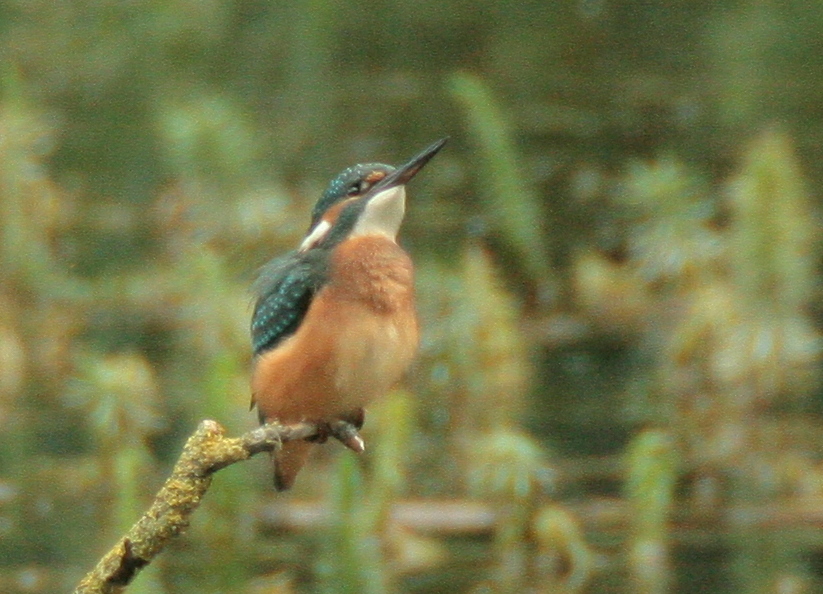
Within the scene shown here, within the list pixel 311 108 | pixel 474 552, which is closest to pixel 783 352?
pixel 474 552

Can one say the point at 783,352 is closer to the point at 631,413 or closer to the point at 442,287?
the point at 631,413

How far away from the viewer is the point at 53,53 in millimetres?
8875

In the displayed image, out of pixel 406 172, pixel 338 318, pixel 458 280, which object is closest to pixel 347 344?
pixel 338 318

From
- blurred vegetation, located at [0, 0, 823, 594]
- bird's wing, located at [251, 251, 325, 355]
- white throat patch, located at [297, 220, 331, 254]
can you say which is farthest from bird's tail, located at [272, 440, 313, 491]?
blurred vegetation, located at [0, 0, 823, 594]

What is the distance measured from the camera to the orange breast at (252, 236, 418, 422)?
10.1 ft

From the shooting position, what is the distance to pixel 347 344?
307cm

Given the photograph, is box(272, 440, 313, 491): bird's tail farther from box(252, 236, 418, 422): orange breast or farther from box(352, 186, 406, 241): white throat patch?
box(352, 186, 406, 241): white throat patch

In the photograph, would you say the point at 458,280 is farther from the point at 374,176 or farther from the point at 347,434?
the point at 347,434

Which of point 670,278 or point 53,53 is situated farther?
point 53,53

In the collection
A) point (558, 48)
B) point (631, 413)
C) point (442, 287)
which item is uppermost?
point (558, 48)

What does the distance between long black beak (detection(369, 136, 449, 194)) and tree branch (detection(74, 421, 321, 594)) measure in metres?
0.47

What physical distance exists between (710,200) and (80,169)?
8.03 feet

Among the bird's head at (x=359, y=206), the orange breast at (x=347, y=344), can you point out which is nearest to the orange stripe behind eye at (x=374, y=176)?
the bird's head at (x=359, y=206)

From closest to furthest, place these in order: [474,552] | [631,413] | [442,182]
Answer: [474,552] < [631,413] < [442,182]
